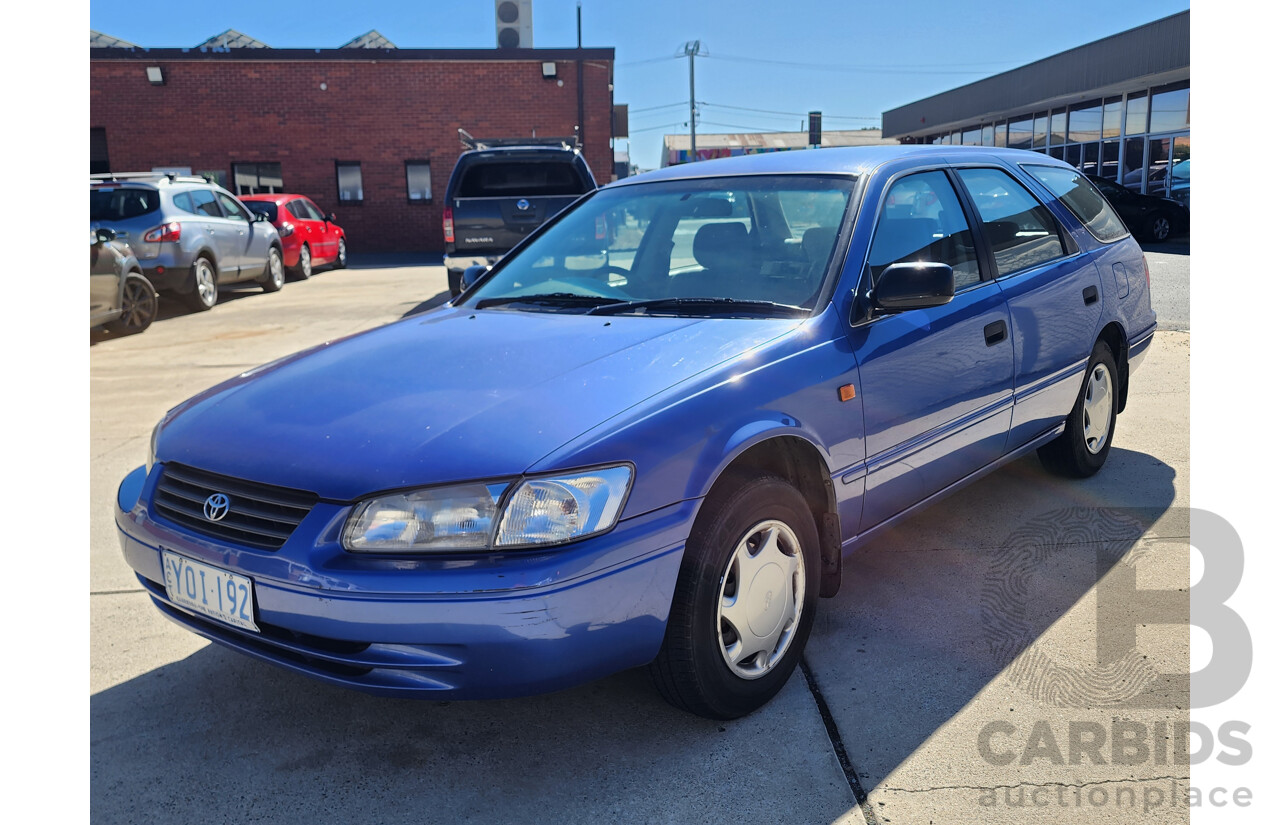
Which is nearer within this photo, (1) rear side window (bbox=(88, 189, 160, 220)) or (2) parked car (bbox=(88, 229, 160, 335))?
(2) parked car (bbox=(88, 229, 160, 335))

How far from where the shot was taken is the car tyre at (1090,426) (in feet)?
14.7

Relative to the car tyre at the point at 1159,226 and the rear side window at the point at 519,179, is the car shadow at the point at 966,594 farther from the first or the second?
the car tyre at the point at 1159,226

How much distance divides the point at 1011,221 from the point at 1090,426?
117 cm

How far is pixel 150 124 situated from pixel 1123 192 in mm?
22601

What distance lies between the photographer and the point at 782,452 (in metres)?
2.85

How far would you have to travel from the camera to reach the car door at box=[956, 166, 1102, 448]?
3.84 metres

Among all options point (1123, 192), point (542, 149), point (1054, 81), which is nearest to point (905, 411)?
point (542, 149)

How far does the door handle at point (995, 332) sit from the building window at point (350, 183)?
23.7 m

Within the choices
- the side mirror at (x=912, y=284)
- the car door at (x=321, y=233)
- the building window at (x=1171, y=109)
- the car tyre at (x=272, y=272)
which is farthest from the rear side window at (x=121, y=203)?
the building window at (x=1171, y=109)

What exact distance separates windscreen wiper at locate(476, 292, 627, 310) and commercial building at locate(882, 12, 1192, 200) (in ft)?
71.8

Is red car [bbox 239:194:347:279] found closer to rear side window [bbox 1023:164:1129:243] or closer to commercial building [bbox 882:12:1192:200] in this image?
rear side window [bbox 1023:164:1129:243]

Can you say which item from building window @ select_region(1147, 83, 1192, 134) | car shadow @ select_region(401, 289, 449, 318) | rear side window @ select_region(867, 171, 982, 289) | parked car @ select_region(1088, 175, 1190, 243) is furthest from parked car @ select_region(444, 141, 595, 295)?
building window @ select_region(1147, 83, 1192, 134)

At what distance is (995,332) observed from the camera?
143 inches

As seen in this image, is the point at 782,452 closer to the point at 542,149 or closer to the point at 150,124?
the point at 542,149
